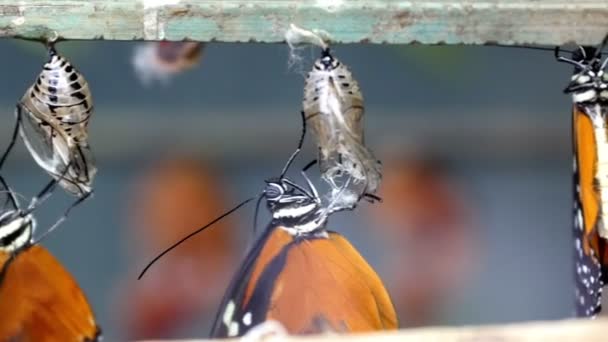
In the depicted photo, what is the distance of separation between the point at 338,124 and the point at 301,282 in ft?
0.67

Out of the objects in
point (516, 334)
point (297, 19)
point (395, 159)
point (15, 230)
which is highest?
point (297, 19)

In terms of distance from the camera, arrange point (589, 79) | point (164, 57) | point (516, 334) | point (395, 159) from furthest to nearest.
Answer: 1. point (395, 159)
2. point (164, 57)
3. point (589, 79)
4. point (516, 334)

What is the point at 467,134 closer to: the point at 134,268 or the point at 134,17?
the point at 134,268

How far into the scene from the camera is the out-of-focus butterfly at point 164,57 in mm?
1470

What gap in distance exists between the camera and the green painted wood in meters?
1.06

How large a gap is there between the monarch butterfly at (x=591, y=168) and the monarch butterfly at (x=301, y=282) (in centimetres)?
29

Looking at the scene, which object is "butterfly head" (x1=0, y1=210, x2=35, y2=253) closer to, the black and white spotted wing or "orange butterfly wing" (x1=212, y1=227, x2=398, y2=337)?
"orange butterfly wing" (x1=212, y1=227, x2=398, y2=337)

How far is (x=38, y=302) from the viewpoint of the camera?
1046mm

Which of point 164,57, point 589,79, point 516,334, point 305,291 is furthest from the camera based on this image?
point 164,57

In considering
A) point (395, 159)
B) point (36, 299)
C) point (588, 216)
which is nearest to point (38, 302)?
point (36, 299)

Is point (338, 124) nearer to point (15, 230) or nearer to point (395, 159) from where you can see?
point (15, 230)

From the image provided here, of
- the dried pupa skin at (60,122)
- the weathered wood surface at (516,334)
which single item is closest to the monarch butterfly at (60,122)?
the dried pupa skin at (60,122)

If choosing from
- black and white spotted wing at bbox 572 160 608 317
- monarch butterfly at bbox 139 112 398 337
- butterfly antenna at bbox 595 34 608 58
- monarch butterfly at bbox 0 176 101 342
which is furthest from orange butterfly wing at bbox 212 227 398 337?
butterfly antenna at bbox 595 34 608 58

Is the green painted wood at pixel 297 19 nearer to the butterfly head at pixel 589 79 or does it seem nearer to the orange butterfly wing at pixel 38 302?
the butterfly head at pixel 589 79
